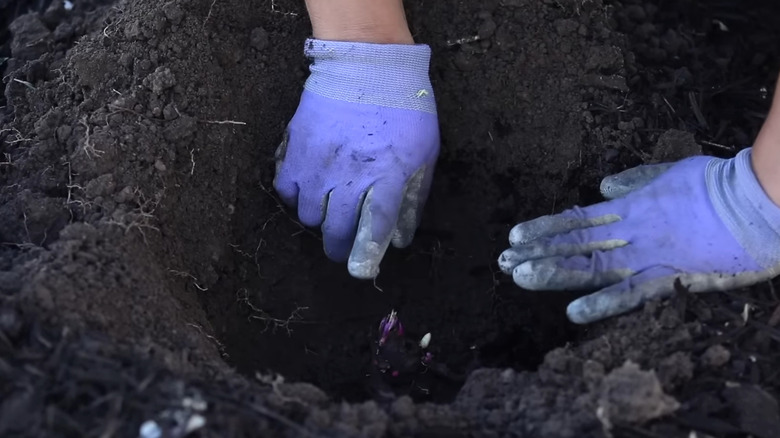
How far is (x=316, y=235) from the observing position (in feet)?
6.97

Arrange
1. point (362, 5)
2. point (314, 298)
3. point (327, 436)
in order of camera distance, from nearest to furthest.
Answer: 1. point (327, 436)
2. point (362, 5)
3. point (314, 298)

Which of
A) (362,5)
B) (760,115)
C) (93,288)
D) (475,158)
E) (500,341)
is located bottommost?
(500,341)

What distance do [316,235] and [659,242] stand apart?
977mm

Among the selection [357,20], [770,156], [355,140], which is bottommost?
[355,140]

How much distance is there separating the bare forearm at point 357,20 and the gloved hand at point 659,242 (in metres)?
0.68

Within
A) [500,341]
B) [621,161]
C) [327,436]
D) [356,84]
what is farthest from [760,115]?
[327,436]

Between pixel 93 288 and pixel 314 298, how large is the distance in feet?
2.53

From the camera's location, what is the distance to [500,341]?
2.00 meters

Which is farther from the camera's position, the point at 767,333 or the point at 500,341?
the point at 500,341

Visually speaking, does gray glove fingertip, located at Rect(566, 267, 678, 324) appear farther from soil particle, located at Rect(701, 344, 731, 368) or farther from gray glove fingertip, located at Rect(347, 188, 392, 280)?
gray glove fingertip, located at Rect(347, 188, 392, 280)

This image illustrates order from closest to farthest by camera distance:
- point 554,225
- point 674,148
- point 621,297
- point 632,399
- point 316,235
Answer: point 632,399 → point 621,297 → point 554,225 → point 674,148 → point 316,235

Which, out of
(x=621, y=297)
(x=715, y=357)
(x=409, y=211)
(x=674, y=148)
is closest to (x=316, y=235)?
(x=409, y=211)

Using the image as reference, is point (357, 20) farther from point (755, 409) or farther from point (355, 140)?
point (755, 409)

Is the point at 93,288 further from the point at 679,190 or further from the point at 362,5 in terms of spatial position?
the point at 679,190
